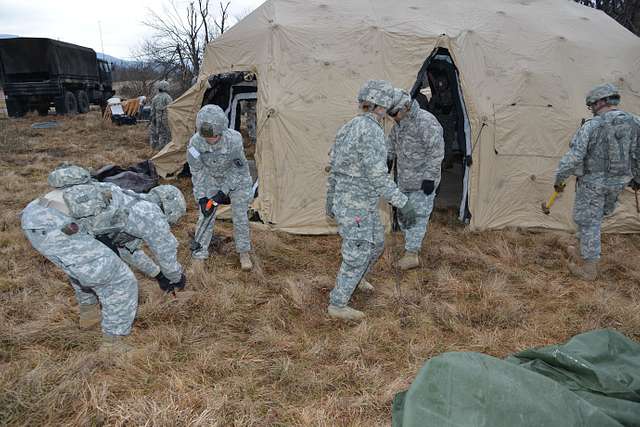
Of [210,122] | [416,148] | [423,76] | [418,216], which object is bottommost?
[418,216]

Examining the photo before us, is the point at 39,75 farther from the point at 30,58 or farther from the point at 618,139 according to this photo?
the point at 618,139

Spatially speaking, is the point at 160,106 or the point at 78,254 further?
the point at 160,106

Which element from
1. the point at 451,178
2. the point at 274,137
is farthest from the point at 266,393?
the point at 451,178

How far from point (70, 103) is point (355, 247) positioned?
18047 millimetres

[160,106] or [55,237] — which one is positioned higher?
[160,106]

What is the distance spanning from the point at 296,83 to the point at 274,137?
2.59ft

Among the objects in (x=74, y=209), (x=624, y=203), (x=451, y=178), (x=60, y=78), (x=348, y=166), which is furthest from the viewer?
(x=60, y=78)

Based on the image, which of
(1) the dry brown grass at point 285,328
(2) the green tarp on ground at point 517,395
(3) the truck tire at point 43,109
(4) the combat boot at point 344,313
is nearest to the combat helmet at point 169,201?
(1) the dry brown grass at point 285,328

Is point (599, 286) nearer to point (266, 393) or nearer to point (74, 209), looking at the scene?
point (266, 393)

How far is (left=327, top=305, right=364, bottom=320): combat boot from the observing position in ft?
11.7

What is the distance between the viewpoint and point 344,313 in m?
3.58

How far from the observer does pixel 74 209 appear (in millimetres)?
2508

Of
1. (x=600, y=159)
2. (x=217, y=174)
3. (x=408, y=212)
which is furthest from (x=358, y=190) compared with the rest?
(x=600, y=159)

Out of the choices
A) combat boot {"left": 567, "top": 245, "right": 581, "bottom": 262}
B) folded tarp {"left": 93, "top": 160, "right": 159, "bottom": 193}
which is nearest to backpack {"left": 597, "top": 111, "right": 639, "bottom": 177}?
combat boot {"left": 567, "top": 245, "right": 581, "bottom": 262}
